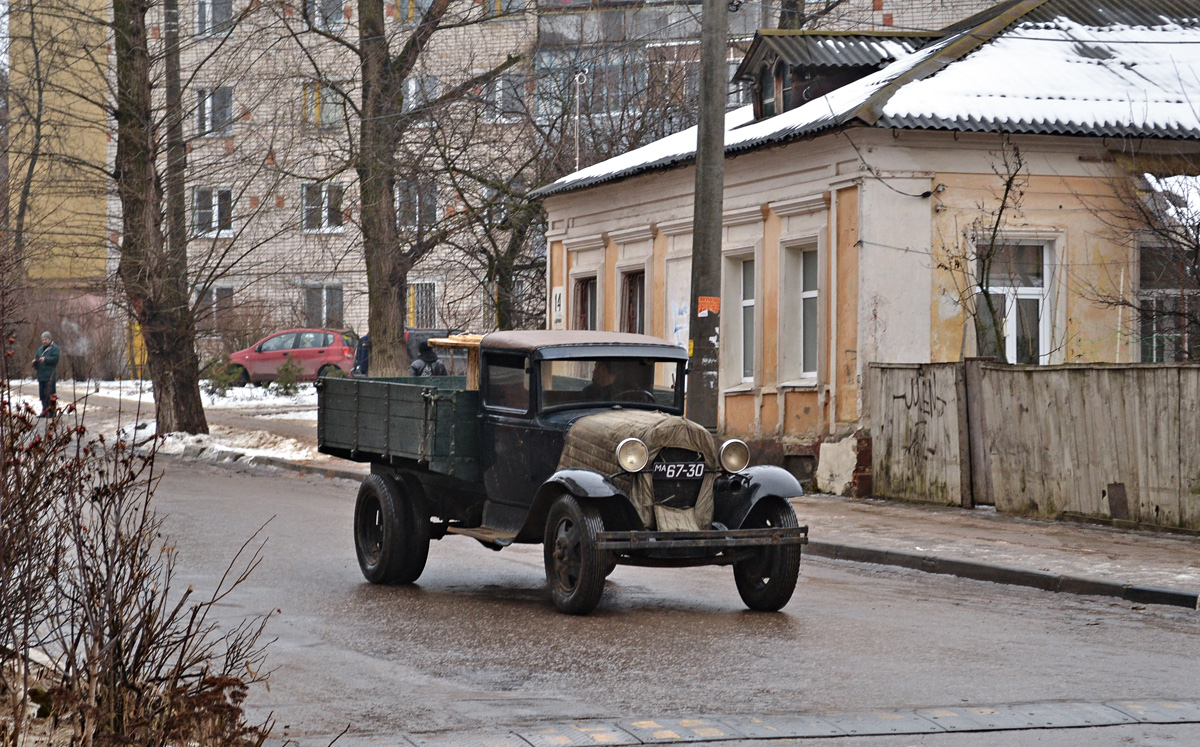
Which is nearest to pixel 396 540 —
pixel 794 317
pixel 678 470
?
pixel 678 470

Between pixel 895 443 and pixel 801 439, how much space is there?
6.95 feet

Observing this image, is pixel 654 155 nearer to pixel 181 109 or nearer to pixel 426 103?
pixel 426 103

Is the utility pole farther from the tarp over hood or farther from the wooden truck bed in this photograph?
the tarp over hood

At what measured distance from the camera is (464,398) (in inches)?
428

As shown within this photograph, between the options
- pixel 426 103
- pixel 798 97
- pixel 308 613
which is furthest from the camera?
pixel 426 103

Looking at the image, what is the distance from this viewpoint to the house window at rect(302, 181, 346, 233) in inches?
1085

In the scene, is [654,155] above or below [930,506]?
above

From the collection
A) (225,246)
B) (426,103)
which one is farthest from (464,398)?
(426,103)

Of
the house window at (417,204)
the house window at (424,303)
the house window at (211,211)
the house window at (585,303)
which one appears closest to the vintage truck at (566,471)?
the house window at (585,303)

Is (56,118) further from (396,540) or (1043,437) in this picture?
(1043,437)

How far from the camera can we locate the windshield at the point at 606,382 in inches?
415

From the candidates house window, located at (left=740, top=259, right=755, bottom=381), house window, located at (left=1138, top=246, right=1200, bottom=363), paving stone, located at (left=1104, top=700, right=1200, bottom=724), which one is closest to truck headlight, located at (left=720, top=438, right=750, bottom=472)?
paving stone, located at (left=1104, top=700, right=1200, bottom=724)

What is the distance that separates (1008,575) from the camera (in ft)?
38.4

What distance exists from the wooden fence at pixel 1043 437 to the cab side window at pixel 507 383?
21.2 ft
